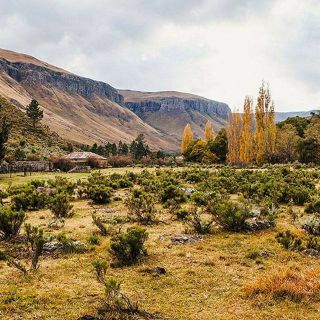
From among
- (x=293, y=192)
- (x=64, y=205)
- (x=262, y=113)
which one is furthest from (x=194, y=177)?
(x=262, y=113)

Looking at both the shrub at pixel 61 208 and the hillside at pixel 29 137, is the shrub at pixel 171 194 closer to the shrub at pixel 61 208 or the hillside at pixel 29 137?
the shrub at pixel 61 208

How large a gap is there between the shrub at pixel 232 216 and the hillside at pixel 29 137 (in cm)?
5813

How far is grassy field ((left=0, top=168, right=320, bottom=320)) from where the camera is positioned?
778 centimetres

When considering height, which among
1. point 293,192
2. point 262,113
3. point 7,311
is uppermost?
point 262,113

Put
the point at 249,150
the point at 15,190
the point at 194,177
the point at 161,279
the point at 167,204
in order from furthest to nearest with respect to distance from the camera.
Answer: the point at 249,150, the point at 194,177, the point at 15,190, the point at 167,204, the point at 161,279

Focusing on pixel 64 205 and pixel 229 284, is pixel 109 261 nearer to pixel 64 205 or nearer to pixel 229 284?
pixel 229 284

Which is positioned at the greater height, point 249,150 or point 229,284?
point 249,150

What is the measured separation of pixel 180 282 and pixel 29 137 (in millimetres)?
77628

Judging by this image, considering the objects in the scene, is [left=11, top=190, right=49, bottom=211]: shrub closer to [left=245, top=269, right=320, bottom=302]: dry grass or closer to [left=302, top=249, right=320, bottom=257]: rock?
[left=302, top=249, right=320, bottom=257]: rock

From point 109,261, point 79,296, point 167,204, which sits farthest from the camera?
point 167,204

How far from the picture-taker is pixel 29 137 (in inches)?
3184

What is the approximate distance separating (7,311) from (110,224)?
27.2ft

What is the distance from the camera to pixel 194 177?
108 feet

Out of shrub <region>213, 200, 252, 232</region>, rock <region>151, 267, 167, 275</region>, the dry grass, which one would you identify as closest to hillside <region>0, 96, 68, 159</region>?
shrub <region>213, 200, 252, 232</region>
